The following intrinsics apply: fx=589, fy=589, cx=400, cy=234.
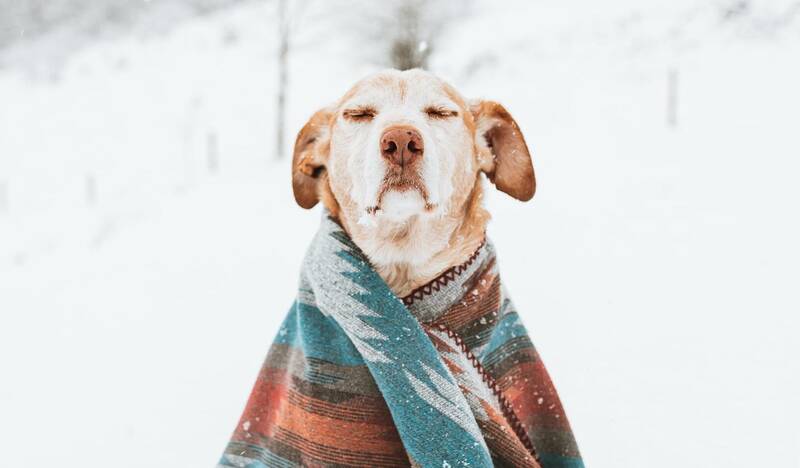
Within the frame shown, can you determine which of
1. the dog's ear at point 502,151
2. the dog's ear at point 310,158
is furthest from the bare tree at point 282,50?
the dog's ear at point 502,151

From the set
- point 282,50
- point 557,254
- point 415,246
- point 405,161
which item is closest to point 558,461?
point 415,246

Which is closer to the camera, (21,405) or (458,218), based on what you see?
(458,218)

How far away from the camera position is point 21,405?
3.81 metres

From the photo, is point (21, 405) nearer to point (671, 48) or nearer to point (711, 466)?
point (711, 466)

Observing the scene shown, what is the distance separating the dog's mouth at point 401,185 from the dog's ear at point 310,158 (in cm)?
47

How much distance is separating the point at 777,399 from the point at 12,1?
48.4 metres

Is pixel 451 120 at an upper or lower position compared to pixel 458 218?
upper

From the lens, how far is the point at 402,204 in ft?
6.18

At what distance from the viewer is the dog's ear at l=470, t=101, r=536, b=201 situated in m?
2.23

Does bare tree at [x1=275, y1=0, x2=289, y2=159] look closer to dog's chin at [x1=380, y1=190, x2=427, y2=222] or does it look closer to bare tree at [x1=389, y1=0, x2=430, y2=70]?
bare tree at [x1=389, y1=0, x2=430, y2=70]

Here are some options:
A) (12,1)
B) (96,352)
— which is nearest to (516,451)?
(96,352)

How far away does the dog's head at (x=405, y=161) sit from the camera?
1.86 m

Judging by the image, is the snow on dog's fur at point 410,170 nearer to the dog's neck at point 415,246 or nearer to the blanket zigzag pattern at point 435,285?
the dog's neck at point 415,246

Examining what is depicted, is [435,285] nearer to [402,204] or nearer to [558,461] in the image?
[402,204]
